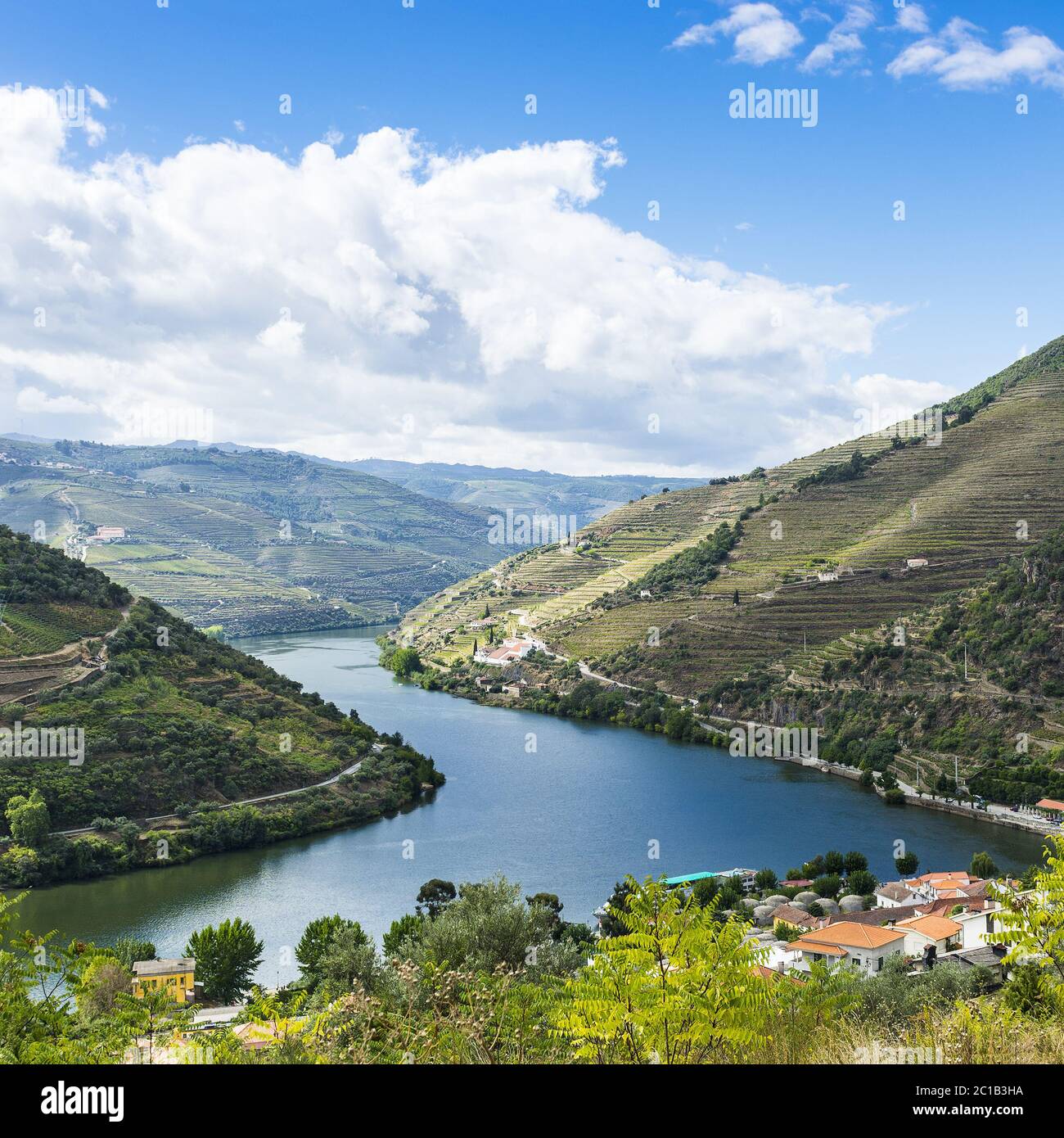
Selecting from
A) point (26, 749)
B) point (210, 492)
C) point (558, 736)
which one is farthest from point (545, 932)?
point (210, 492)

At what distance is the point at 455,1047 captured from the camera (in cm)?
439

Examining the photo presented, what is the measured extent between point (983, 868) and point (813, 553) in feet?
110

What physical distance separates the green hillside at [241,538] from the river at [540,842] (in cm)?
5934

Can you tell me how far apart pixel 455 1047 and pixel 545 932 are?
13.5 m

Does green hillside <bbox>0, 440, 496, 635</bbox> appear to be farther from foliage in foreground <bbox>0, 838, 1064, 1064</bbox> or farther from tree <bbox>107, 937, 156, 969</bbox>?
foliage in foreground <bbox>0, 838, 1064, 1064</bbox>


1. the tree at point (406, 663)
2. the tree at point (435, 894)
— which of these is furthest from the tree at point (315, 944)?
the tree at point (406, 663)

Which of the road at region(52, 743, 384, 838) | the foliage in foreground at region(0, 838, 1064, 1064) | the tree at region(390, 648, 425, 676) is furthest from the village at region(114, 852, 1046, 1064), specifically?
the tree at region(390, 648, 425, 676)

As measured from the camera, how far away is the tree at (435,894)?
79.3 ft

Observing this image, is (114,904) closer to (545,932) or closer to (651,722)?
(545,932)

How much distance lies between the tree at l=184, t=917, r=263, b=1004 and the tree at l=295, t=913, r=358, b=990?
1010 millimetres

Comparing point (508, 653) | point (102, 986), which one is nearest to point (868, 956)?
point (102, 986)

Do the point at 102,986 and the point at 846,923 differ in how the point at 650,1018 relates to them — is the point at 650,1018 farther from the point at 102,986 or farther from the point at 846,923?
the point at 846,923

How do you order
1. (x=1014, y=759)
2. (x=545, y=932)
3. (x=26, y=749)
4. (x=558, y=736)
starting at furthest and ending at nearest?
(x=558, y=736) < (x=1014, y=759) < (x=26, y=749) < (x=545, y=932)

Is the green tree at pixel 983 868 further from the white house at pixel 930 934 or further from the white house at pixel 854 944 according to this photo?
the white house at pixel 854 944
